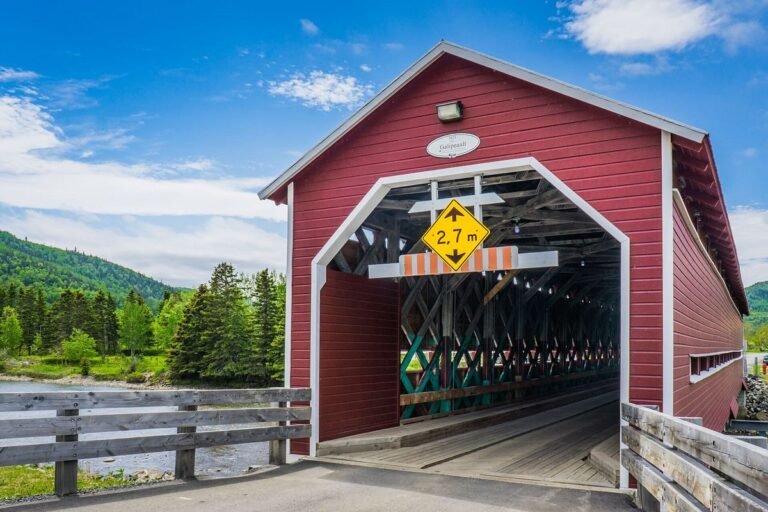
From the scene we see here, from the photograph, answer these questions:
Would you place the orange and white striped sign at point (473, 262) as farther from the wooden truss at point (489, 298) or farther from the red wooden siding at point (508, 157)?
the wooden truss at point (489, 298)

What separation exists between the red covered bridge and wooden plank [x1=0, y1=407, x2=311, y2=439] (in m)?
0.84

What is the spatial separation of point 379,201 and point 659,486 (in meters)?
4.27

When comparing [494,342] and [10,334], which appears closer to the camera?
[494,342]

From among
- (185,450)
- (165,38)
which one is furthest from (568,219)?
(165,38)

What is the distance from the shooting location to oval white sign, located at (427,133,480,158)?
7219 mm

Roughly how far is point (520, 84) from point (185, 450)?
4.73 meters

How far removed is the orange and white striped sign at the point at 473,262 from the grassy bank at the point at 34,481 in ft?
13.7

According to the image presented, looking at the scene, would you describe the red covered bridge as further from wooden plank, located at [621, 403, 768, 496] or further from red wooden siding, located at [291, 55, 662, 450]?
wooden plank, located at [621, 403, 768, 496]

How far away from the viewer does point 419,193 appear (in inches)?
376

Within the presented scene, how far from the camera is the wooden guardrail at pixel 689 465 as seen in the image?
3.10 meters

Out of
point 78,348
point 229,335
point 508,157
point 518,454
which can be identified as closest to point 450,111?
point 508,157

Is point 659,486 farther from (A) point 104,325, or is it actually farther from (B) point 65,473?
(A) point 104,325

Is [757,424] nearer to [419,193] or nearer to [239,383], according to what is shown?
[419,193]

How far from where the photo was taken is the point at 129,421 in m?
6.03
